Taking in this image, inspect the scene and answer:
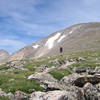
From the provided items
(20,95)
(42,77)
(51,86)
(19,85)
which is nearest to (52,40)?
(42,77)

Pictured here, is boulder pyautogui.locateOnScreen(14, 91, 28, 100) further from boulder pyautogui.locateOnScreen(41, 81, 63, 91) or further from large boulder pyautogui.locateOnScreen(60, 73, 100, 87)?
large boulder pyautogui.locateOnScreen(60, 73, 100, 87)

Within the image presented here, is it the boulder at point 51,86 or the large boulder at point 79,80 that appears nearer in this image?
the boulder at point 51,86

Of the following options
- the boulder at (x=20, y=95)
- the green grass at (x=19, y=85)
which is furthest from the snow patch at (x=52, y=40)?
the boulder at (x=20, y=95)

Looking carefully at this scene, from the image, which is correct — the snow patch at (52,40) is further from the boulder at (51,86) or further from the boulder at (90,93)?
the boulder at (51,86)

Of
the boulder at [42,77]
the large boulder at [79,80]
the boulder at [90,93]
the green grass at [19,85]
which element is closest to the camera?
the green grass at [19,85]

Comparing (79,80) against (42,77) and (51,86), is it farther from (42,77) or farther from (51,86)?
(51,86)

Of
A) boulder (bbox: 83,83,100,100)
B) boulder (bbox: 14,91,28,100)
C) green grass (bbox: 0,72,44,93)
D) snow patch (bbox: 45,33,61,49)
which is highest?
snow patch (bbox: 45,33,61,49)

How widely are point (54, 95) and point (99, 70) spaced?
53.5 feet

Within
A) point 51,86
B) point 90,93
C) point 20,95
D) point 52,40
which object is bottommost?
point 90,93

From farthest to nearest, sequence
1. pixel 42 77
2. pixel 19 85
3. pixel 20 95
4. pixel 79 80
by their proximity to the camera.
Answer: pixel 79 80
pixel 42 77
pixel 19 85
pixel 20 95

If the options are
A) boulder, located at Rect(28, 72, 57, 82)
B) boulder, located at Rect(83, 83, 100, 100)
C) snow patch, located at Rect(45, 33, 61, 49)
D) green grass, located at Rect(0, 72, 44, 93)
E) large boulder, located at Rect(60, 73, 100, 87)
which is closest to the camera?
green grass, located at Rect(0, 72, 44, 93)

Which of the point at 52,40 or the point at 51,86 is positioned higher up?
the point at 52,40

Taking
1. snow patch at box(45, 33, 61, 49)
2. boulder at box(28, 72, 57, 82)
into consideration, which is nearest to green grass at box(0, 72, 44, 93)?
boulder at box(28, 72, 57, 82)

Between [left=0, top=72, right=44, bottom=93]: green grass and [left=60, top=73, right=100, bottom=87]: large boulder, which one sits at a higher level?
[left=0, top=72, right=44, bottom=93]: green grass
